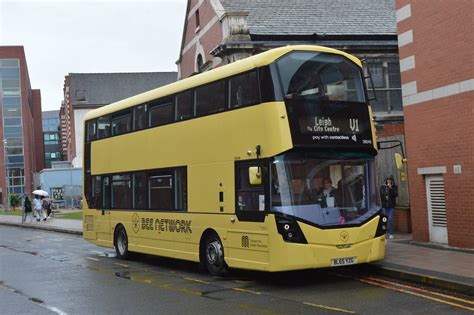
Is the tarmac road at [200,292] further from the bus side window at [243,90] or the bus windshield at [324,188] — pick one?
the bus side window at [243,90]

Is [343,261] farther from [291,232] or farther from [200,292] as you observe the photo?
[200,292]

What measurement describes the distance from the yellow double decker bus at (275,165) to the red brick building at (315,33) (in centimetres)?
1081

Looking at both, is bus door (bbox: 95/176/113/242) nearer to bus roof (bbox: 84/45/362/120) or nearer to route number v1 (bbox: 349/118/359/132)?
bus roof (bbox: 84/45/362/120)

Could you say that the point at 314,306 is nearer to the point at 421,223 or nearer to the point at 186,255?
the point at 186,255

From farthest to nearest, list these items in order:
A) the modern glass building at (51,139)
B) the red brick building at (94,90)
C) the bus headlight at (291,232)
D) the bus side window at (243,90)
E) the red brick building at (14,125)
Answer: the modern glass building at (51,139)
the red brick building at (94,90)
the red brick building at (14,125)
the bus side window at (243,90)
the bus headlight at (291,232)

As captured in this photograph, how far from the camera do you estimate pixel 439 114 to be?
1332 centimetres

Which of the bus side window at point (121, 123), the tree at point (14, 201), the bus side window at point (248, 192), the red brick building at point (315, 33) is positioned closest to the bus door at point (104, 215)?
the bus side window at point (121, 123)

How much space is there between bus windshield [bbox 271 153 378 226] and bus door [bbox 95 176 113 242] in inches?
301

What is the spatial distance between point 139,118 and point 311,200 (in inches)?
241

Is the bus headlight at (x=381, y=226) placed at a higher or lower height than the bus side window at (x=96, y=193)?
lower

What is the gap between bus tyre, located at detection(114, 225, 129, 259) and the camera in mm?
15508

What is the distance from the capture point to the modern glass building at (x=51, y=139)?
122312mm

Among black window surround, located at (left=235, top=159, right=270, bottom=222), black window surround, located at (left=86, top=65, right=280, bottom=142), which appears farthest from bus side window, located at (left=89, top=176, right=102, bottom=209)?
black window surround, located at (left=235, top=159, right=270, bottom=222)

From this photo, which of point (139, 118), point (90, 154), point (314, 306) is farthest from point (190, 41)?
point (314, 306)
